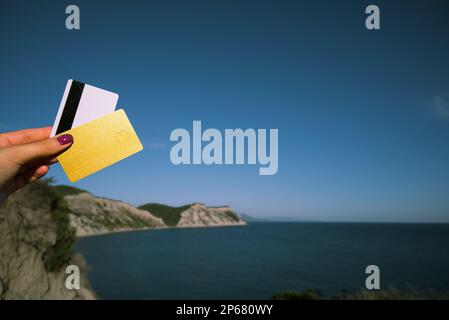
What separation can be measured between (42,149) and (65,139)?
0.16 metres

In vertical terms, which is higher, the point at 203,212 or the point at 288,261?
the point at 203,212

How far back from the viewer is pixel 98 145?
2.25m

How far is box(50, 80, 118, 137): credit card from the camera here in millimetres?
2307

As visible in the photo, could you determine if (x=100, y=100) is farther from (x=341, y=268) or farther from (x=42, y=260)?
(x=341, y=268)

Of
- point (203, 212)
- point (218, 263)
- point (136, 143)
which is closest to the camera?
point (136, 143)

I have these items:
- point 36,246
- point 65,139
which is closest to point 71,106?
point 65,139

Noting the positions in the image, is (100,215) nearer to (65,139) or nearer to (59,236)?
(59,236)

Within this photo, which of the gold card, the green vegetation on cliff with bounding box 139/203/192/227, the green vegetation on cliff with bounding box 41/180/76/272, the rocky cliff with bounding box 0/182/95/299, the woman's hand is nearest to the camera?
the woman's hand

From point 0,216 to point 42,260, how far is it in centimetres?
314

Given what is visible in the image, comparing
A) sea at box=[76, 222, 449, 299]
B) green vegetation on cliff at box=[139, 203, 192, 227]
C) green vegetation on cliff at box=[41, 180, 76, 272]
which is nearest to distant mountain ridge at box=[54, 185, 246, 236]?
green vegetation on cliff at box=[139, 203, 192, 227]

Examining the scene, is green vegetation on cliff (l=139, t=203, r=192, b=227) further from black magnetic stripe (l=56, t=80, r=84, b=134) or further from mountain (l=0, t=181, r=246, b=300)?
black magnetic stripe (l=56, t=80, r=84, b=134)

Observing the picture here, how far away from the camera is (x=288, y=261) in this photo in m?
64.6

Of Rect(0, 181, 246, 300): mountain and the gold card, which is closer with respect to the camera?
the gold card
